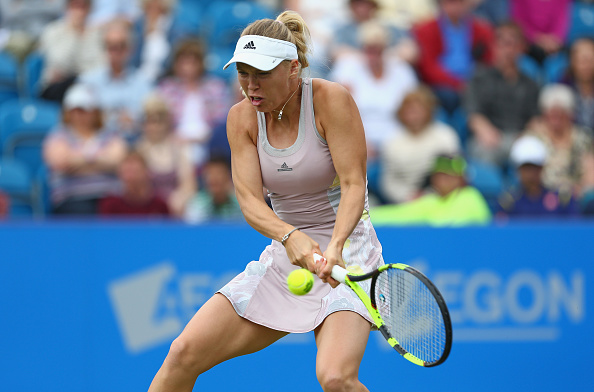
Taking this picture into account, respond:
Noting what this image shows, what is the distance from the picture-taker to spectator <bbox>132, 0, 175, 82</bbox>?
8164 millimetres

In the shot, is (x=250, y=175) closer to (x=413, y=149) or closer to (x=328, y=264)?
(x=328, y=264)

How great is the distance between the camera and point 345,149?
350 cm

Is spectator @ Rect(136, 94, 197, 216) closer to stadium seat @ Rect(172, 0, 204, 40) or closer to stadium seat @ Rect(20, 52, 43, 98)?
stadium seat @ Rect(172, 0, 204, 40)

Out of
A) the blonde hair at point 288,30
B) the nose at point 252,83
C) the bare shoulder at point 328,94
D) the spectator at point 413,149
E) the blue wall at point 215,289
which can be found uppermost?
the blonde hair at point 288,30

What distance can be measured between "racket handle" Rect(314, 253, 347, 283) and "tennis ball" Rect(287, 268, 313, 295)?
9 cm

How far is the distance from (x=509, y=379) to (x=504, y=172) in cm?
254

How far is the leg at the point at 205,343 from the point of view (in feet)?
11.4

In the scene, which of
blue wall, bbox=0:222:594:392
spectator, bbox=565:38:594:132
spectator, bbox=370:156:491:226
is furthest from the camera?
spectator, bbox=565:38:594:132

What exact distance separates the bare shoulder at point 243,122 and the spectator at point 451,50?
4731 mm

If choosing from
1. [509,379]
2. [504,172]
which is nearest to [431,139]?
[504,172]

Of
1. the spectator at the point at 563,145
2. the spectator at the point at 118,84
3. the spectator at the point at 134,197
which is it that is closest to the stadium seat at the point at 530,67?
the spectator at the point at 563,145

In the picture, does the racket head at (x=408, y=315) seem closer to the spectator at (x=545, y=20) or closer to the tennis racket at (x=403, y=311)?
the tennis racket at (x=403, y=311)

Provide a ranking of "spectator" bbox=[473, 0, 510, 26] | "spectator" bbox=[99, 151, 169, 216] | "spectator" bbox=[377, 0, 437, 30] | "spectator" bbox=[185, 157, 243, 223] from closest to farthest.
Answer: "spectator" bbox=[99, 151, 169, 216]
"spectator" bbox=[185, 157, 243, 223]
"spectator" bbox=[377, 0, 437, 30]
"spectator" bbox=[473, 0, 510, 26]

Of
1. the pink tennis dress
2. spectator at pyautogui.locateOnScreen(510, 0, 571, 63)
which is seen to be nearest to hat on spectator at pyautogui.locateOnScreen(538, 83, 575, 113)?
spectator at pyautogui.locateOnScreen(510, 0, 571, 63)
